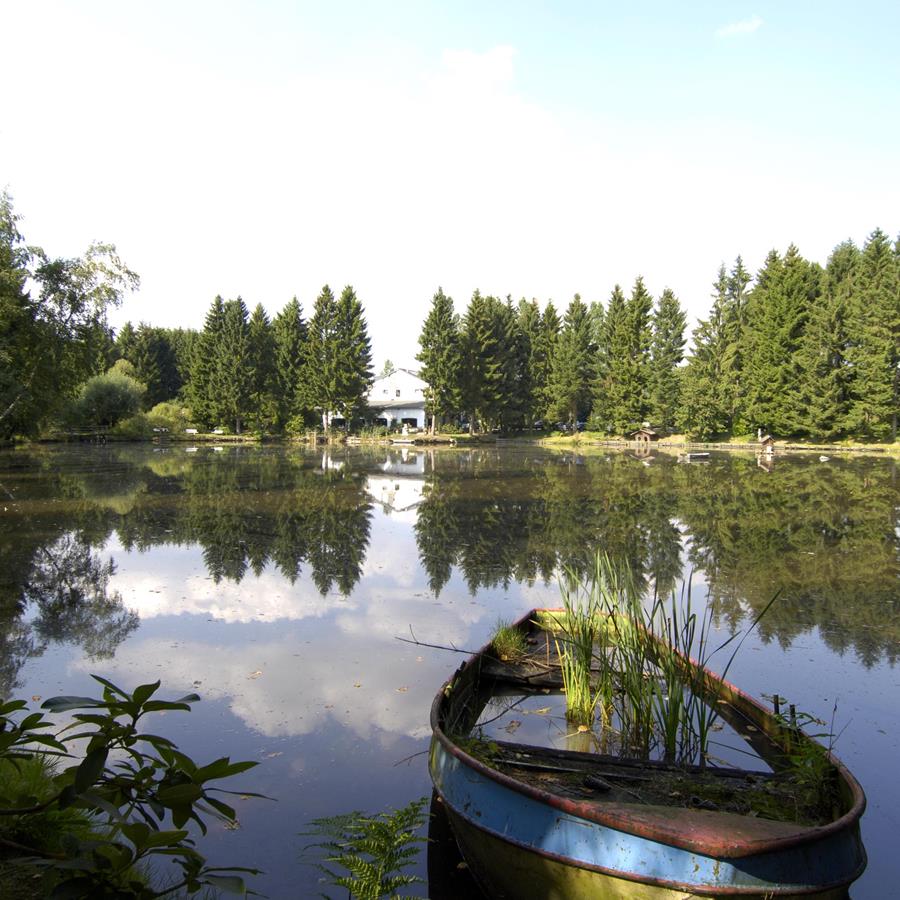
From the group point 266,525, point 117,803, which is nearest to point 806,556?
point 266,525

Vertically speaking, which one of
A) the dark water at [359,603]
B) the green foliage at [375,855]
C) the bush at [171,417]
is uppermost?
the bush at [171,417]

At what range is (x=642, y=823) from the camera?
11.0 feet

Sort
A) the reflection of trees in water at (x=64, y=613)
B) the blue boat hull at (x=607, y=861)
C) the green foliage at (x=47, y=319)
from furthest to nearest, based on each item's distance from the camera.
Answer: the green foliage at (x=47, y=319)
the reflection of trees in water at (x=64, y=613)
the blue boat hull at (x=607, y=861)

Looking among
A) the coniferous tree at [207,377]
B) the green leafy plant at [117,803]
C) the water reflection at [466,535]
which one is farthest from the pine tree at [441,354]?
the green leafy plant at [117,803]

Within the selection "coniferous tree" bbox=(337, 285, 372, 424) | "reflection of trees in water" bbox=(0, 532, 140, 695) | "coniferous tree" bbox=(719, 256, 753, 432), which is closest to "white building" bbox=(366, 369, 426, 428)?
"coniferous tree" bbox=(337, 285, 372, 424)

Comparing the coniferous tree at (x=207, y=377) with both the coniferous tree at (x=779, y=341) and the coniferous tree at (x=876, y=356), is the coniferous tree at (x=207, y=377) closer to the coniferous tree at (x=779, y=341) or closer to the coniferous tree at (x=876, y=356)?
the coniferous tree at (x=779, y=341)

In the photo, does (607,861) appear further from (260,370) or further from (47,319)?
(260,370)

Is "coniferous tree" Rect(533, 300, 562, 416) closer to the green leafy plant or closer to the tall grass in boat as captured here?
the tall grass in boat

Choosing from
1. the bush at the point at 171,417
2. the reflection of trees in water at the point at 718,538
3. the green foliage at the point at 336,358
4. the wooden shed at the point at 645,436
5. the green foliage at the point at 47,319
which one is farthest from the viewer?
the green foliage at the point at 336,358

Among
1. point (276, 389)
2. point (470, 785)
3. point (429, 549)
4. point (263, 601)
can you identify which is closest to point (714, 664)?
point (470, 785)

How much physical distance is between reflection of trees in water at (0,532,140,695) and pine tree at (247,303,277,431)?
2298 inches

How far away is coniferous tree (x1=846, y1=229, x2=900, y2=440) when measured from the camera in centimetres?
5275

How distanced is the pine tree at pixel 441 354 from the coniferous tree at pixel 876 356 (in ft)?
107

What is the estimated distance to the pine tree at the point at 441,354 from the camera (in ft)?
224
